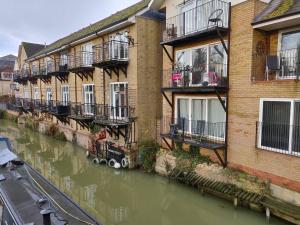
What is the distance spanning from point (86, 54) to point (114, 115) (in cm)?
543

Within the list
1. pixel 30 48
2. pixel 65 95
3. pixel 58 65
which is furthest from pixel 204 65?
pixel 30 48

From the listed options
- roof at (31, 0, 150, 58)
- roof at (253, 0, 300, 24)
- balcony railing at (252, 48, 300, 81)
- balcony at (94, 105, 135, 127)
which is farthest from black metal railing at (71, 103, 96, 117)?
roof at (253, 0, 300, 24)

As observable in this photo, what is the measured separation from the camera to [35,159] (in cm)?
1587

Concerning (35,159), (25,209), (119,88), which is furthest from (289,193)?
(35,159)

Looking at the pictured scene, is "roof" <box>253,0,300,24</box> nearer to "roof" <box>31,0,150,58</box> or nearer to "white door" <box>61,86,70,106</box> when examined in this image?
"roof" <box>31,0,150,58</box>

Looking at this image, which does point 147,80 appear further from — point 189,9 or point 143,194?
point 143,194

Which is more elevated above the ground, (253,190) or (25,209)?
(25,209)

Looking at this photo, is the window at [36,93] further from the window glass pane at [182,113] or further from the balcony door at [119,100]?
the window glass pane at [182,113]

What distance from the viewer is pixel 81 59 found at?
17.4m

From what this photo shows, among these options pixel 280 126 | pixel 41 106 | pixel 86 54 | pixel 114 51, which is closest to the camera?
pixel 280 126

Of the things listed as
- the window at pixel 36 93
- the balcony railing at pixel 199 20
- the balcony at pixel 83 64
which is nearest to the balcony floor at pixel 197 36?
the balcony railing at pixel 199 20

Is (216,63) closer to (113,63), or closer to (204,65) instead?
(204,65)

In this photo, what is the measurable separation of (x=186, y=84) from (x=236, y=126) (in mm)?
2737

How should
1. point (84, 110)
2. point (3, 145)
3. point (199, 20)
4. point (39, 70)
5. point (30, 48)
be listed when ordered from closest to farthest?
1. point (199, 20)
2. point (3, 145)
3. point (84, 110)
4. point (39, 70)
5. point (30, 48)
